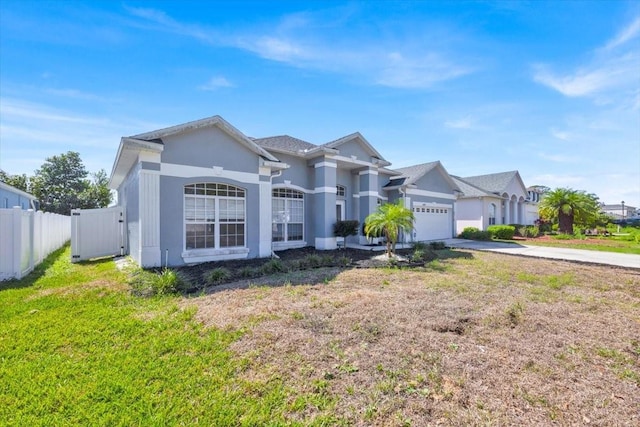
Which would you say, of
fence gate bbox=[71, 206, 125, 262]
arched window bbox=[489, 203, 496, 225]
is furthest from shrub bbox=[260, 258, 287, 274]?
arched window bbox=[489, 203, 496, 225]

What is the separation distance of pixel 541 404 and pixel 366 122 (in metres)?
15.7

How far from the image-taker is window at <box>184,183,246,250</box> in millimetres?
10500

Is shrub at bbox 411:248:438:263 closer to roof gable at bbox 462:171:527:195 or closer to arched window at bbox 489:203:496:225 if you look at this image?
arched window at bbox 489:203:496:225

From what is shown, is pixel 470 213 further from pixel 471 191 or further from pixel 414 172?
pixel 414 172

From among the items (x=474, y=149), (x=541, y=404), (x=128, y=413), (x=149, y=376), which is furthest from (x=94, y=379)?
(x=474, y=149)

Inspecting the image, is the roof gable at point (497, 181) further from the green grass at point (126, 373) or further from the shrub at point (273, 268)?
the green grass at point (126, 373)

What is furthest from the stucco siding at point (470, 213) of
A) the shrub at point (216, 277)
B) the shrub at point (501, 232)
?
the shrub at point (216, 277)

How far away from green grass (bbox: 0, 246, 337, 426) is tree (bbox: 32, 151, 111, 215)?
38.6 metres

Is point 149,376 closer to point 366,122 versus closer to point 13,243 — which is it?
point 13,243

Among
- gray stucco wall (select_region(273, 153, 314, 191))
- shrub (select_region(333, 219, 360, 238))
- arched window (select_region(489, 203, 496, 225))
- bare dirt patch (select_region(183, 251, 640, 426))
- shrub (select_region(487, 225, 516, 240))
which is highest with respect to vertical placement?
gray stucco wall (select_region(273, 153, 314, 191))

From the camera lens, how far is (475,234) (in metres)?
23.8

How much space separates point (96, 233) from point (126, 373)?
11.3 meters

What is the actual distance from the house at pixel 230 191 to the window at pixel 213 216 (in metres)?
0.03

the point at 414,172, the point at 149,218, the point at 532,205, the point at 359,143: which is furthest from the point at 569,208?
the point at 149,218
